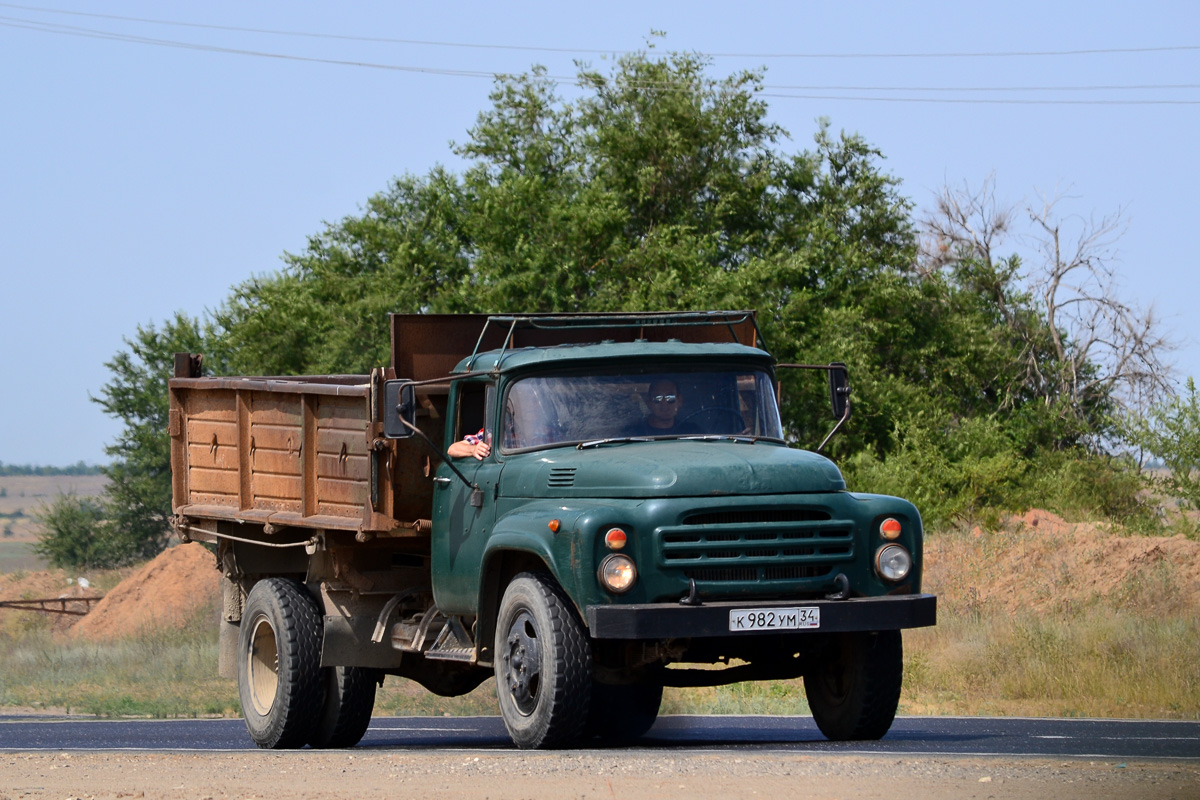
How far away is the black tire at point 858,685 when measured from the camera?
9.55m

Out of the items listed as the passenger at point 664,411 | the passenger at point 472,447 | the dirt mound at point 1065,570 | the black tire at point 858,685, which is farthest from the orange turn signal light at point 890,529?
the dirt mound at point 1065,570

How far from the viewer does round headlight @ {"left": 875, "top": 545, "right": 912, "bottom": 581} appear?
9.10m

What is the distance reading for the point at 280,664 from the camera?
1158 cm

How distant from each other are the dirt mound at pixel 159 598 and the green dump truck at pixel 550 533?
22.0 meters

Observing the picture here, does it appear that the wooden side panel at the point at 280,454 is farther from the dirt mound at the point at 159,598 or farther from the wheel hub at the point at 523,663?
the dirt mound at the point at 159,598

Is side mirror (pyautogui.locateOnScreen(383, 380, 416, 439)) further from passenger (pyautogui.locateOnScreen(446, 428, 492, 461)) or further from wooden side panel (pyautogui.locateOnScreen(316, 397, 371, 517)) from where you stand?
wooden side panel (pyautogui.locateOnScreen(316, 397, 371, 517))

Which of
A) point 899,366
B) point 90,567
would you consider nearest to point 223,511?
point 899,366

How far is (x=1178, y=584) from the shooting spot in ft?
73.2

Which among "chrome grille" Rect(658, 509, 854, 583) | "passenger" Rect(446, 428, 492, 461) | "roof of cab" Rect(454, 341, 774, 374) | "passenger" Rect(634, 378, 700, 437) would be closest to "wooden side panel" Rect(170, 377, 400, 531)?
"passenger" Rect(446, 428, 492, 461)

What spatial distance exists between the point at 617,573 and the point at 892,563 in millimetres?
1609

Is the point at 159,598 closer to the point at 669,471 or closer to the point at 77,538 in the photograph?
the point at 77,538

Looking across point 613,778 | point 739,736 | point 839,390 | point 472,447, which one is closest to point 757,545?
point 613,778

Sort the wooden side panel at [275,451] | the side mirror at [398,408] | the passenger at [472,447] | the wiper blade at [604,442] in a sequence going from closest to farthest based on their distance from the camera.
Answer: the wiper blade at [604,442] → the side mirror at [398,408] → the passenger at [472,447] → the wooden side panel at [275,451]

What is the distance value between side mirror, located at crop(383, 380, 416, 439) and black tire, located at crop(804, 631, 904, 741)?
2843mm
